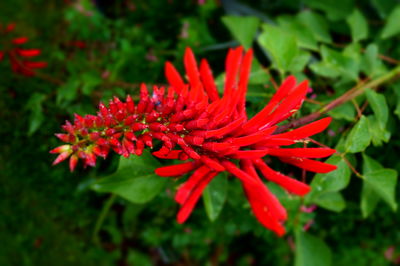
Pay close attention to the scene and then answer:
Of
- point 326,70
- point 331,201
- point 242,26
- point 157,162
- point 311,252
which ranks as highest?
point 242,26

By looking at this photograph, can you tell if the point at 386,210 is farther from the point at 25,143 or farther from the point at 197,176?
the point at 25,143

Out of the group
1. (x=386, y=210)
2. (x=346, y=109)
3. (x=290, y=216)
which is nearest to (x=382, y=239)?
(x=386, y=210)

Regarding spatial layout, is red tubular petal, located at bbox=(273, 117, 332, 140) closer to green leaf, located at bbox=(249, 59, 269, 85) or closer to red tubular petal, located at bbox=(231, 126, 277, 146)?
red tubular petal, located at bbox=(231, 126, 277, 146)

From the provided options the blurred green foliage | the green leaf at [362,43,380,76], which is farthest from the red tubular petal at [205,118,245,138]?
the green leaf at [362,43,380,76]

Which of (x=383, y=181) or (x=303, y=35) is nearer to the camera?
(x=383, y=181)

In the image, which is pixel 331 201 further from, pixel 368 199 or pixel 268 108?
pixel 268 108

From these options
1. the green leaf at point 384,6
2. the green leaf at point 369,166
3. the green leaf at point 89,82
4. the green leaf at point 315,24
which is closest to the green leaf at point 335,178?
the green leaf at point 369,166

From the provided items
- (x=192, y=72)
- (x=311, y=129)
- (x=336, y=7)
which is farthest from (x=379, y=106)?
(x=336, y=7)
